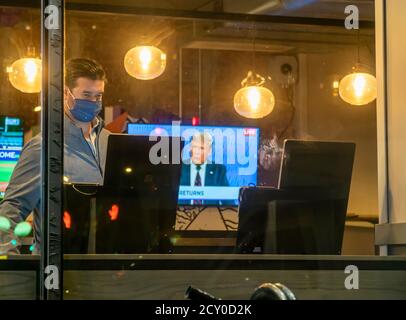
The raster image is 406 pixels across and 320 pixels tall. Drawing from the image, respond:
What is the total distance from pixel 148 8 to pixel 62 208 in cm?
349

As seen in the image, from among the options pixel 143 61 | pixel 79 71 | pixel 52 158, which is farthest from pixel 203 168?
pixel 52 158

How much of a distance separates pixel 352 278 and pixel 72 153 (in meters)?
1.03

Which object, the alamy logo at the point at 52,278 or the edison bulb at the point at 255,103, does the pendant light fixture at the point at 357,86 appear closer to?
the edison bulb at the point at 255,103

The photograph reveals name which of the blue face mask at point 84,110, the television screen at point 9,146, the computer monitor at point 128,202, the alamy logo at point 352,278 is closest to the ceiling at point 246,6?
the television screen at point 9,146

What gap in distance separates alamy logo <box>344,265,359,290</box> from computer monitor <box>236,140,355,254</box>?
0.66ft

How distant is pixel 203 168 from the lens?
15.5ft

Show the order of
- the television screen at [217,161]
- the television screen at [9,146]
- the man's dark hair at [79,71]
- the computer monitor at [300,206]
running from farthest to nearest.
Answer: the television screen at [217,161] → the television screen at [9,146] → the computer monitor at [300,206] → the man's dark hair at [79,71]

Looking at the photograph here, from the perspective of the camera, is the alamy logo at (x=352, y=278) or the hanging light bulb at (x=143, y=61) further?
the hanging light bulb at (x=143, y=61)

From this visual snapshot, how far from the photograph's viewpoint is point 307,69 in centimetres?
682

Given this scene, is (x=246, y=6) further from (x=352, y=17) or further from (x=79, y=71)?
(x=79, y=71)

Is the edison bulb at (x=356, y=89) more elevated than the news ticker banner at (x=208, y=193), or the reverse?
the edison bulb at (x=356, y=89)

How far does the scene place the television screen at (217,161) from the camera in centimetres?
418

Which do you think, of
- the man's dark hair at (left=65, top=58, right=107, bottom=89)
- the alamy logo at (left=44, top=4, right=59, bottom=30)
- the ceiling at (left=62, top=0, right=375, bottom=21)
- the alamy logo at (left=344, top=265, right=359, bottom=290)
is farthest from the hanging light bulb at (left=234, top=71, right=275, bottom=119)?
the alamy logo at (left=44, top=4, right=59, bottom=30)

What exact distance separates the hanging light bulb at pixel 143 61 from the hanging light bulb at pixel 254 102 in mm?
802
